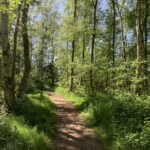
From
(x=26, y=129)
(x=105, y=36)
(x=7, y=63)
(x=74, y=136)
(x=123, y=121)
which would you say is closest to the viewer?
(x=26, y=129)

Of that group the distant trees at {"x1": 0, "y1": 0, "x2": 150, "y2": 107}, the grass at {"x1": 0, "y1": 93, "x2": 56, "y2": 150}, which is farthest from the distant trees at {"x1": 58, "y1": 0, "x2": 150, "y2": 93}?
the grass at {"x1": 0, "y1": 93, "x2": 56, "y2": 150}

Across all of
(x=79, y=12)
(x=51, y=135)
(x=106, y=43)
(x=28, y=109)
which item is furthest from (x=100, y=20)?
(x=51, y=135)

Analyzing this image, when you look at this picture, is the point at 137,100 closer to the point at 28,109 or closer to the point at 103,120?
the point at 103,120

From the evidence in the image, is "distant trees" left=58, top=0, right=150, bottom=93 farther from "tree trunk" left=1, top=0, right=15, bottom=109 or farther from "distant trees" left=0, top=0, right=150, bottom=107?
"tree trunk" left=1, top=0, right=15, bottom=109

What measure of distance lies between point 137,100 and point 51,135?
156 inches

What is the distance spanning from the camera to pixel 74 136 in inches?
493

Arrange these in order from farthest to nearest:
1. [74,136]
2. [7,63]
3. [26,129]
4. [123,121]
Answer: [7,63] < [74,136] < [123,121] < [26,129]

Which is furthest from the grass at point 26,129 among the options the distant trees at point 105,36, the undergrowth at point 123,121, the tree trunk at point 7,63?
the distant trees at point 105,36

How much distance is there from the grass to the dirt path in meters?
0.36

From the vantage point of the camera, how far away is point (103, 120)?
13531 millimetres

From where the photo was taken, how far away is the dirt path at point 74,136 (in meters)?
11.2

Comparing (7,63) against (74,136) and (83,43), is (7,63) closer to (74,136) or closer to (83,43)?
(74,136)

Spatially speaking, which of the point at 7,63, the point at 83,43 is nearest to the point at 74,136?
the point at 7,63

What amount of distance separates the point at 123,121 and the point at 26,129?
3703 mm
